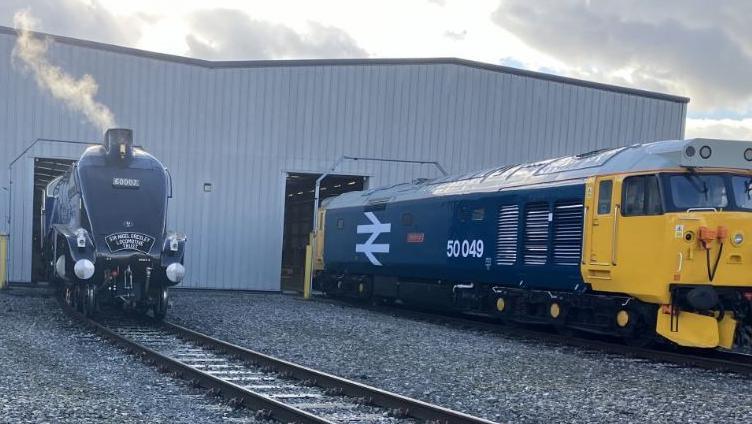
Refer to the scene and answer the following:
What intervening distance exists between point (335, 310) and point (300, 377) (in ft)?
31.7

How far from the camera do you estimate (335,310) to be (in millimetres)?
18141

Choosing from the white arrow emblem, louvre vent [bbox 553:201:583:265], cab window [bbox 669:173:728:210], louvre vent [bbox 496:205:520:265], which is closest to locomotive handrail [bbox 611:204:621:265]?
louvre vent [bbox 553:201:583:265]

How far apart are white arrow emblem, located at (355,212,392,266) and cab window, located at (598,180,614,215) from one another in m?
7.52

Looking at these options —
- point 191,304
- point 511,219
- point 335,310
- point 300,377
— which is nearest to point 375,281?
point 335,310

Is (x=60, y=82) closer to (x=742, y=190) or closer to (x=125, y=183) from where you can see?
(x=125, y=183)

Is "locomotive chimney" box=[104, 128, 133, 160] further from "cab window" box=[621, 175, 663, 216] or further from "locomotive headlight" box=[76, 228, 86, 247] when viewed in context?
"cab window" box=[621, 175, 663, 216]

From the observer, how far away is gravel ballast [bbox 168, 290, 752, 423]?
755 centimetres

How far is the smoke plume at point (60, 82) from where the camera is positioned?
21844mm

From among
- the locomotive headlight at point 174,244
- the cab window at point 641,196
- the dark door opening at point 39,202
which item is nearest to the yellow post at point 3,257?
the dark door opening at point 39,202

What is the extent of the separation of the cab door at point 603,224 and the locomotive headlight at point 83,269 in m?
8.35

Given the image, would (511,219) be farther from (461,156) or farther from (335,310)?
(461,156)

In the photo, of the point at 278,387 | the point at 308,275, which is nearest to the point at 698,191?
the point at 278,387

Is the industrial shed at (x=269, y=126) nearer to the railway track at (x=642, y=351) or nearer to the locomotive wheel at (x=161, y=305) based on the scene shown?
the railway track at (x=642, y=351)

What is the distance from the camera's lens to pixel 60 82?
22.6 metres
